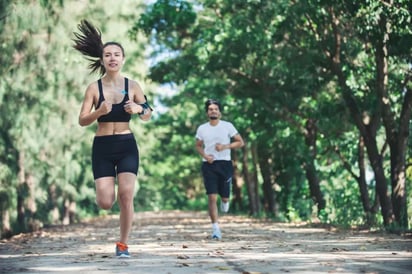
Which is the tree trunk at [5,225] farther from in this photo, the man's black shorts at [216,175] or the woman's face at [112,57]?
the woman's face at [112,57]

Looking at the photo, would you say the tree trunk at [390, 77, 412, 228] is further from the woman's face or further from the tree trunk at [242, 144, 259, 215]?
the tree trunk at [242, 144, 259, 215]

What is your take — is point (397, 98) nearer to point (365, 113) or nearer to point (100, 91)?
point (365, 113)

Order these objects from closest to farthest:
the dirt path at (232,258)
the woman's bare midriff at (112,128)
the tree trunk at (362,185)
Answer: the dirt path at (232,258), the woman's bare midriff at (112,128), the tree trunk at (362,185)

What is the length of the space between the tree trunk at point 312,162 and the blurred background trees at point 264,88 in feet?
0.13

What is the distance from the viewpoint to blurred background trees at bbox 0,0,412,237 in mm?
15453

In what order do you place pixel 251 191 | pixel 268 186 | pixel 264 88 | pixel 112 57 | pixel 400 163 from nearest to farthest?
1. pixel 112 57
2. pixel 400 163
3. pixel 264 88
4. pixel 268 186
5. pixel 251 191

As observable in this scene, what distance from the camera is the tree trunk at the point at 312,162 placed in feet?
68.2

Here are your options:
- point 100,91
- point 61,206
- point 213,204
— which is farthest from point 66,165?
point 100,91

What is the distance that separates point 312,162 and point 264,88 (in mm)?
2448

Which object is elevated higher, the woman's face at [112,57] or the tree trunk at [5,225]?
the woman's face at [112,57]

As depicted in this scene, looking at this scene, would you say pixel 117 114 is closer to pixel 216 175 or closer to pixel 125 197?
pixel 125 197

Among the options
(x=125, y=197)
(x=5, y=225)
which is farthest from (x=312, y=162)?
(x=125, y=197)

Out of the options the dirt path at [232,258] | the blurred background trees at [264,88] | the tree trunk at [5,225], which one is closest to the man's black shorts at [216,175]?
the dirt path at [232,258]

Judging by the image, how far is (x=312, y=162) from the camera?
20.9m
